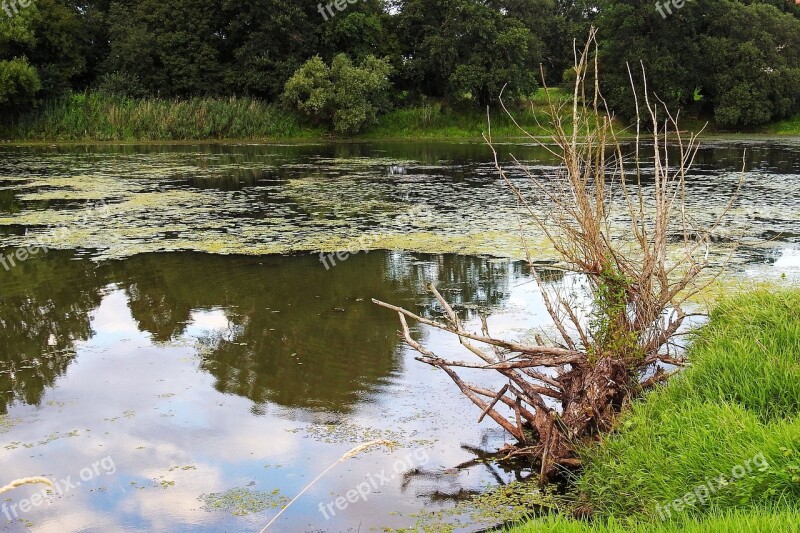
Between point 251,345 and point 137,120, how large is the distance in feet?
89.3

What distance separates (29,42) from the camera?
32.0m

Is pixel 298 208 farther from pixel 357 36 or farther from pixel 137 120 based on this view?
pixel 357 36

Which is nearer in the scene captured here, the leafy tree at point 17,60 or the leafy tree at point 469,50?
the leafy tree at point 17,60

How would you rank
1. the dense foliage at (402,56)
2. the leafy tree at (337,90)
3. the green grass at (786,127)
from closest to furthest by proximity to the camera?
the leafy tree at (337,90)
the dense foliage at (402,56)
the green grass at (786,127)

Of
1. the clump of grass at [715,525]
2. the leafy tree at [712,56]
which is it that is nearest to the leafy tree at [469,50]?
the leafy tree at [712,56]

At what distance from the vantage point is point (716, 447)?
363 cm

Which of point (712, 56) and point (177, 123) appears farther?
point (712, 56)

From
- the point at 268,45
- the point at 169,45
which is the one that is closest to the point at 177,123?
the point at 169,45

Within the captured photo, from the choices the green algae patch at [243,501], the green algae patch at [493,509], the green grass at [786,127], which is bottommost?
the green algae patch at [493,509]

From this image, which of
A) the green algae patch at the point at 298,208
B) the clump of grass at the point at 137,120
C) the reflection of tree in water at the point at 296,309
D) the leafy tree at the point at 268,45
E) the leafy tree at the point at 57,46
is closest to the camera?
the reflection of tree in water at the point at 296,309

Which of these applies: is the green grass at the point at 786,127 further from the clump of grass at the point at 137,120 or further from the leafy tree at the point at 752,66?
the clump of grass at the point at 137,120

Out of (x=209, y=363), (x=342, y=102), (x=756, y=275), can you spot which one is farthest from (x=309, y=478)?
(x=342, y=102)
